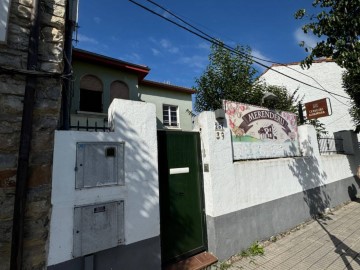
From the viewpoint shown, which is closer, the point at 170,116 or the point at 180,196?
the point at 180,196

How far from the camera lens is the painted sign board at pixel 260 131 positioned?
525 cm

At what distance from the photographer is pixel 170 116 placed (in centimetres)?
1361

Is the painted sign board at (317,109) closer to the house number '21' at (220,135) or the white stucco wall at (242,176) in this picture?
the white stucco wall at (242,176)

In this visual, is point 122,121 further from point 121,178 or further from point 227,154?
point 227,154

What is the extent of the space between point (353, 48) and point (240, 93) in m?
4.86

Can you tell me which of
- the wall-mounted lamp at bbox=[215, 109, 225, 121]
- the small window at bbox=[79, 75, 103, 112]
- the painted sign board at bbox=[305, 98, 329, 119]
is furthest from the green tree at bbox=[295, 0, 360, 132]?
the small window at bbox=[79, 75, 103, 112]

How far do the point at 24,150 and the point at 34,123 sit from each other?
0.37 meters

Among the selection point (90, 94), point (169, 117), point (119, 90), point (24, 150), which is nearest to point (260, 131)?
point (24, 150)

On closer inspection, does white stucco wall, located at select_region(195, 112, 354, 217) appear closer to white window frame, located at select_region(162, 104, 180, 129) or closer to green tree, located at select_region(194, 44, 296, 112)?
green tree, located at select_region(194, 44, 296, 112)

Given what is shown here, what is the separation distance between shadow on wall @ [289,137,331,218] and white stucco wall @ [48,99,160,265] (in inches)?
180

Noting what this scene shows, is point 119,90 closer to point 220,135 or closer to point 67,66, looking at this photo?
point 220,135

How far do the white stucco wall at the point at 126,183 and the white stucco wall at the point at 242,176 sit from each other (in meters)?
1.32

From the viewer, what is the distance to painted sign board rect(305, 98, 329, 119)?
7699mm

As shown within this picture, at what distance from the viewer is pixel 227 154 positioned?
15.6 feet
